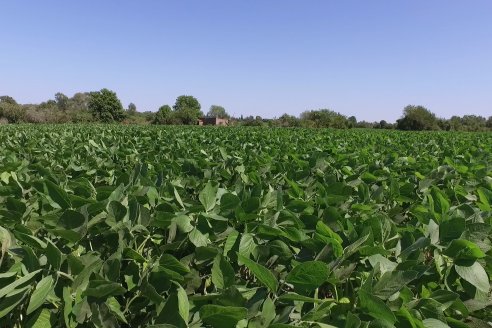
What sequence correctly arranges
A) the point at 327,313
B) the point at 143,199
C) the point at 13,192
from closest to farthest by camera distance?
1. the point at 327,313
2. the point at 143,199
3. the point at 13,192

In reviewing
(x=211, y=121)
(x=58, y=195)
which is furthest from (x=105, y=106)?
(x=58, y=195)

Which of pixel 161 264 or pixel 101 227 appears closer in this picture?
pixel 161 264

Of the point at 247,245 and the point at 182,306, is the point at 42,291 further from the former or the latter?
the point at 247,245

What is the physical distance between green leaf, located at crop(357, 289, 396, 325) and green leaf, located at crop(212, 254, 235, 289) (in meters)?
0.39

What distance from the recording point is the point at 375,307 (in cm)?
109

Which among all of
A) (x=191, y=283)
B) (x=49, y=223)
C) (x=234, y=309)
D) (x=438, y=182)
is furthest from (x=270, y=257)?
(x=438, y=182)

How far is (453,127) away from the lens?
7838 cm

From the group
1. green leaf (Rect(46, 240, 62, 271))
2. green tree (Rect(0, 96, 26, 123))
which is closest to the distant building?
green tree (Rect(0, 96, 26, 123))

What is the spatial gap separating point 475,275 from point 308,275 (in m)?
0.76

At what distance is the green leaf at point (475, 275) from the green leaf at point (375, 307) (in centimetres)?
54

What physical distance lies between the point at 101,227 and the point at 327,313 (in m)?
0.91

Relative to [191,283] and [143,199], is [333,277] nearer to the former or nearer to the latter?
[191,283]

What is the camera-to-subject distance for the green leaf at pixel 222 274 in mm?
1225

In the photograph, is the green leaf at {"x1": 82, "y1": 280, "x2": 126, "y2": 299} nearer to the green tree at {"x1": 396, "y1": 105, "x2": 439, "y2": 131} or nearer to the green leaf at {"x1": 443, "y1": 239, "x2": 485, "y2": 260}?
the green leaf at {"x1": 443, "y1": 239, "x2": 485, "y2": 260}
